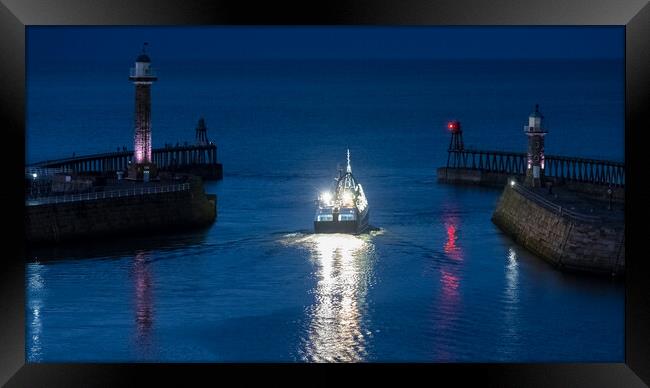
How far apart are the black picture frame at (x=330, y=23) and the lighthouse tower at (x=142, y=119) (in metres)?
22.3

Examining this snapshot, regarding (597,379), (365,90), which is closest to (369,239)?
(597,379)

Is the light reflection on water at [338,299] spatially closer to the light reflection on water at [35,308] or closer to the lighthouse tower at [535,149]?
the light reflection on water at [35,308]

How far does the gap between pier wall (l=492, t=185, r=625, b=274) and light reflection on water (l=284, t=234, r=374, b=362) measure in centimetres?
346

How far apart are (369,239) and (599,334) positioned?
11.0 m

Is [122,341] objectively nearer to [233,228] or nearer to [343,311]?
[343,311]

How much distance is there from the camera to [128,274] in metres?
29.5

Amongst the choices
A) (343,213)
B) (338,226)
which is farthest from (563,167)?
(338,226)

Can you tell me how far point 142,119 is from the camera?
36.6 m

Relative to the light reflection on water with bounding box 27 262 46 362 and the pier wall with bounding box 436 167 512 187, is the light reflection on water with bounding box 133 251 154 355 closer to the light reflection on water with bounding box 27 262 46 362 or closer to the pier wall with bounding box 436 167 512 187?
the light reflection on water with bounding box 27 262 46 362

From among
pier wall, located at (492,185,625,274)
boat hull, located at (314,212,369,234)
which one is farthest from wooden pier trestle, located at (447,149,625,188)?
boat hull, located at (314,212,369,234)

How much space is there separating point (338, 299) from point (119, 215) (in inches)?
283

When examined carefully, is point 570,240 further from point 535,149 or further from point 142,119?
point 142,119

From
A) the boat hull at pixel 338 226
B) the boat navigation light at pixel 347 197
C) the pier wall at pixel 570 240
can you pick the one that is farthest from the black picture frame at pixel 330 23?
the boat navigation light at pixel 347 197

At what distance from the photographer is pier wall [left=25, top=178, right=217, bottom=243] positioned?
30.5m
